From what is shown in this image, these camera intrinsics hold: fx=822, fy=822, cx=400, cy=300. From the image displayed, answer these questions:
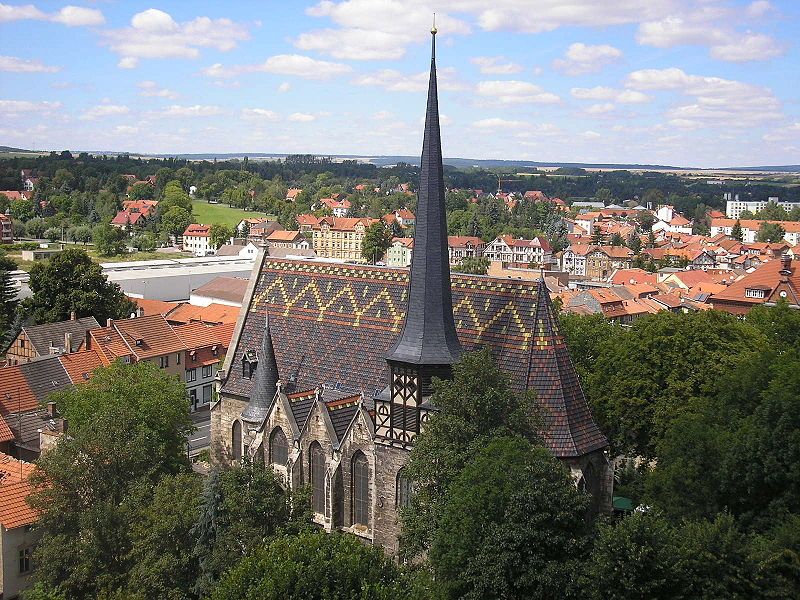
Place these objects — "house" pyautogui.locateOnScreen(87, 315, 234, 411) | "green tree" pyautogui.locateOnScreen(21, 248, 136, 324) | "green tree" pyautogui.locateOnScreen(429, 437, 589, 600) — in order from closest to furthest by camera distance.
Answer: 1. "green tree" pyautogui.locateOnScreen(429, 437, 589, 600)
2. "house" pyautogui.locateOnScreen(87, 315, 234, 411)
3. "green tree" pyautogui.locateOnScreen(21, 248, 136, 324)

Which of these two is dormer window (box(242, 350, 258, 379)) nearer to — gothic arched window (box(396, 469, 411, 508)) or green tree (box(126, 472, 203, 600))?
green tree (box(126, 472, 203, 600))

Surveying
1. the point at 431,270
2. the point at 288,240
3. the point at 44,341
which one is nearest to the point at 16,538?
the point at 431,270

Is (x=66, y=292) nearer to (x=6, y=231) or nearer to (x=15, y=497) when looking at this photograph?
(x=15, y=497)

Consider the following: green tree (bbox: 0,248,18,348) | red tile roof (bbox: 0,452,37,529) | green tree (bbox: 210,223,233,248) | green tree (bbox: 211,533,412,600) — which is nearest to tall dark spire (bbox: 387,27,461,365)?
green tree (bbox: 211,533,412,600)

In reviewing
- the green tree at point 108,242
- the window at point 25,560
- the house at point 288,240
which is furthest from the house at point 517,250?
the window at point 25,560

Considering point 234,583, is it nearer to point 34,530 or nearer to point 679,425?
point 34,530

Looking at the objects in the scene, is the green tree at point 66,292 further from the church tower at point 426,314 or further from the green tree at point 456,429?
the green tree at point 456,429
